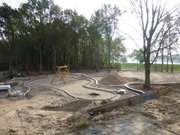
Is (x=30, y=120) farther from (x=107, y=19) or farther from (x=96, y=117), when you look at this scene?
(x=107, y=19)

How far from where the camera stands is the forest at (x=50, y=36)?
21516 mm

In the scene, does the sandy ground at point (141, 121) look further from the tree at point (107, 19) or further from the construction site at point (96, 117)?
the tree at point (107, 19)

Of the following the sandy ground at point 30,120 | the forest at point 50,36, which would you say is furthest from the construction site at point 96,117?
the forest at point 50,36

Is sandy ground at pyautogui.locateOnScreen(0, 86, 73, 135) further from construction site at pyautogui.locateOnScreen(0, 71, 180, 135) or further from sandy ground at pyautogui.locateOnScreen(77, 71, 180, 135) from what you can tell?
sandy ground at pyautogui.locateOnScreen(77, 71, 180, 135)

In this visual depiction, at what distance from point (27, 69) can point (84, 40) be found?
6.88 metres

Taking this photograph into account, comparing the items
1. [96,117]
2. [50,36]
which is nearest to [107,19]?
[50,36]

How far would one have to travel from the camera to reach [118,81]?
43.9 feet

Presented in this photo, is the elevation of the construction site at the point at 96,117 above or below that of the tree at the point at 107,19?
below

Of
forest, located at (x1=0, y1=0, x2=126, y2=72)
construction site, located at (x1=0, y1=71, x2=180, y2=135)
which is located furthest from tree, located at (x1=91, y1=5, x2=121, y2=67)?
construction site, located at (x1=0, y1=71, x2=180, y2=135)

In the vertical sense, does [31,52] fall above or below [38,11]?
below

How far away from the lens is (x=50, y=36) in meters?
21.4

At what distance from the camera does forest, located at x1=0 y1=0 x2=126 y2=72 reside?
2152 centimetres

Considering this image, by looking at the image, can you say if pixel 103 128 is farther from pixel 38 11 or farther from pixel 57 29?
pixel 38 11

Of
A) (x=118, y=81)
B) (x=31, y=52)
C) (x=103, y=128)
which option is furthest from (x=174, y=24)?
(x=31, y=52)
